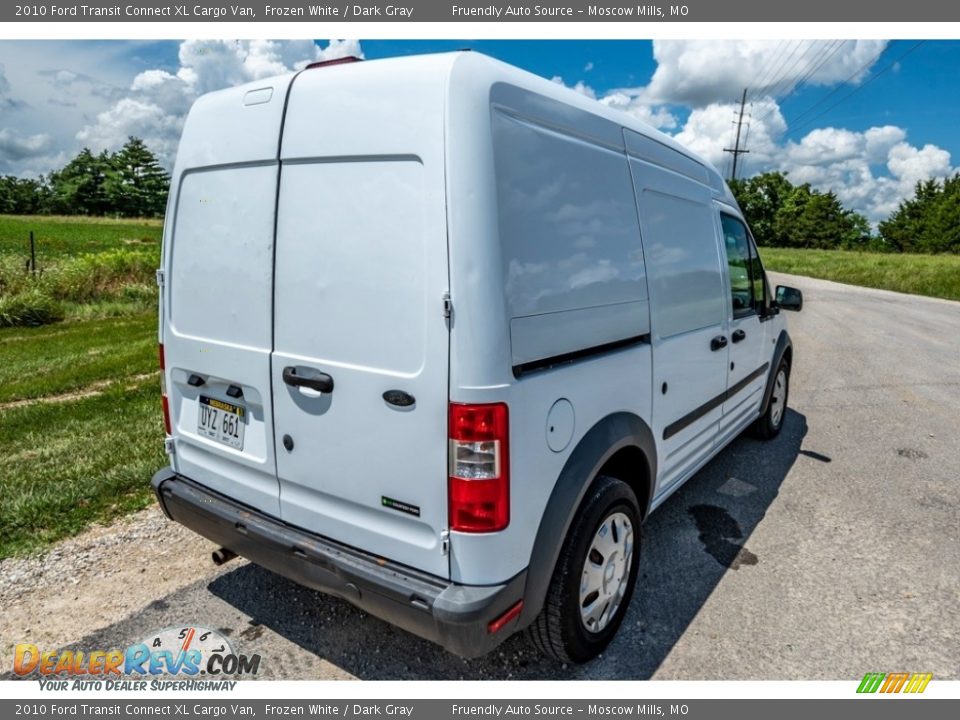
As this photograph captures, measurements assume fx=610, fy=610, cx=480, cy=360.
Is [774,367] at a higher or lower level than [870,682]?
higher

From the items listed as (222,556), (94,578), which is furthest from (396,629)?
(94,578)

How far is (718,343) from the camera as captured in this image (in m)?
3.75

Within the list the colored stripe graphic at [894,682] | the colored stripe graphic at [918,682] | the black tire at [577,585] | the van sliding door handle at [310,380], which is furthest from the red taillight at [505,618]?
the colored stripe graphic at [918,682]

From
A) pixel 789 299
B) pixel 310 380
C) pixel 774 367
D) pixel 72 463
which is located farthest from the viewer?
pixel 774 367

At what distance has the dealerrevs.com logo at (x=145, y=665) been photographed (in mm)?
2580

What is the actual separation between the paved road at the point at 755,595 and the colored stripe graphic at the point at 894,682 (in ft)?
0.14

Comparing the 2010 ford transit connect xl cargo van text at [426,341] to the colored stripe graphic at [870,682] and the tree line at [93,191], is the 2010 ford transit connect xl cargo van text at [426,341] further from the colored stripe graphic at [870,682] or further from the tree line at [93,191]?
the tree line at [93,191]

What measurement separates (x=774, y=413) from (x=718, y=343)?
7.14 ft

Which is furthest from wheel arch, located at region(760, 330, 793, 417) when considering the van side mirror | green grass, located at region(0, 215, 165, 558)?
green grass, located at region(0, 215, 165, 558)

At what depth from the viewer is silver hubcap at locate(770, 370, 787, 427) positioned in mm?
5395

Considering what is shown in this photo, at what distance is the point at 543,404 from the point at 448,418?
37 cm

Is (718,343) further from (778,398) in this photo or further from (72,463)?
(72,463)

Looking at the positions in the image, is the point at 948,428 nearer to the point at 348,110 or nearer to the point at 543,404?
the point at 543,404

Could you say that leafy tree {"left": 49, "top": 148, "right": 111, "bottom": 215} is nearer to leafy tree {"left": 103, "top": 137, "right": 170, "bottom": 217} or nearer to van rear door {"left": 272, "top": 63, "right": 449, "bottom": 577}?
leafy tree {"left": 103, "top": 137, "right": 170, "bottom": 217}
